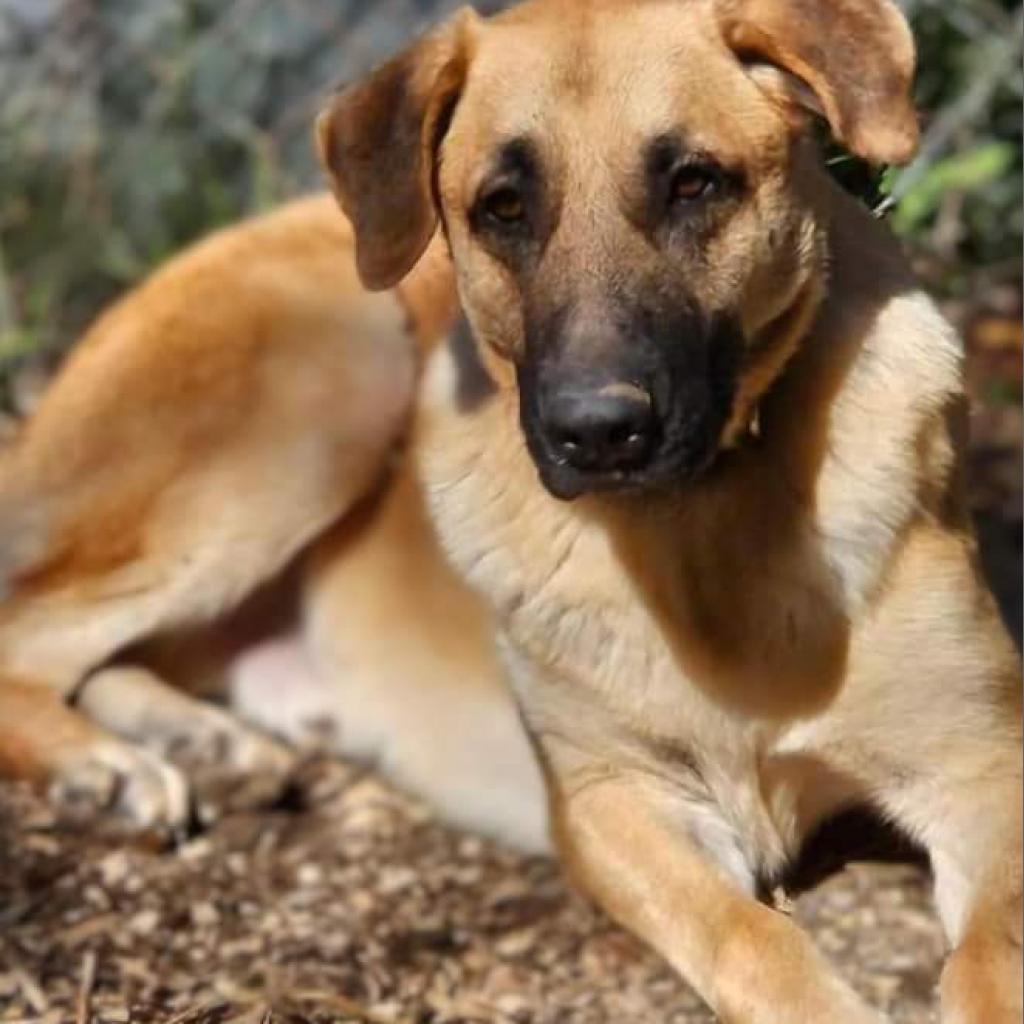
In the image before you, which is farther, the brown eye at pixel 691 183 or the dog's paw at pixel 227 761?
the dog's paw at pixel 227 761

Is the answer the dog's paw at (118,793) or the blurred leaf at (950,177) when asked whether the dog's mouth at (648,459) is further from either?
the blurred leaf at (950,177)

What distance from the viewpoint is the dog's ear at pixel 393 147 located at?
329 cm

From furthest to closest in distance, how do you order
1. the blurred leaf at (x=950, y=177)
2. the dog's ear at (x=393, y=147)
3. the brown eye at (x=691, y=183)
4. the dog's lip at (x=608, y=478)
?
the blurred leaf at (x=950, y=177) → the dog's ear at (x=393, y=147) → the brown eye at (x=691, y=183) → the dog's lip at (x=608, y=478)

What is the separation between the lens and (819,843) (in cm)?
346

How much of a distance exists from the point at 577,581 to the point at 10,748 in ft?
4.65

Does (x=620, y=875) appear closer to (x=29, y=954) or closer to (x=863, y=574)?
(x=863, y=574)

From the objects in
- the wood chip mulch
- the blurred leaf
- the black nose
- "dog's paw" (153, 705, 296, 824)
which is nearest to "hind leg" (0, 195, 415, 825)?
"dog's paw" (153, 705, 296, 824)

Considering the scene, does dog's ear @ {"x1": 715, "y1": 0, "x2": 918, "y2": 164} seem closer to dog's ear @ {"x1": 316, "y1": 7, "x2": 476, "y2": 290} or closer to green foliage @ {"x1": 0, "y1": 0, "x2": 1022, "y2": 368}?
dog's ear @ {"x1": 316, "y1": 7, "x2": 476, "y2": 290}

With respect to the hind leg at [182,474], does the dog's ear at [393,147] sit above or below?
above

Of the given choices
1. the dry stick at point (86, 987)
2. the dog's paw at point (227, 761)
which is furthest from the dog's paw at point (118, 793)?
the dry stick at point (86, 987)

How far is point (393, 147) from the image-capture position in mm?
3303

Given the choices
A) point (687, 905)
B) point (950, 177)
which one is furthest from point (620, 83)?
point (950, 177)

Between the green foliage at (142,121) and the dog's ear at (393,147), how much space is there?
2559 millimetres

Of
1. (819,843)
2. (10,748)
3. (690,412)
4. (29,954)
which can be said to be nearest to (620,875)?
(819,843)
